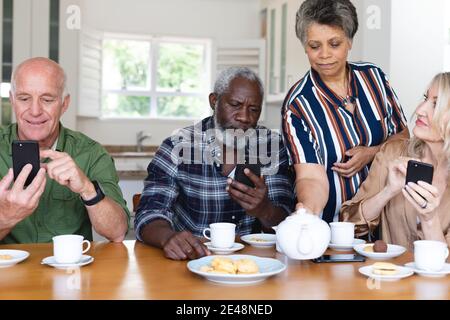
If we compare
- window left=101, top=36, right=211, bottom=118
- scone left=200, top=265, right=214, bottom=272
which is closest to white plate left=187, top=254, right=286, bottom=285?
scone left=200, top=265, right=214, bottom=272

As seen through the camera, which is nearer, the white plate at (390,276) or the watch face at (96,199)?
the white plate at (390,276)

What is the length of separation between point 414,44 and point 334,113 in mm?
1322

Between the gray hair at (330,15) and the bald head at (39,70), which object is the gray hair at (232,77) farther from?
the bald head at (39,70)

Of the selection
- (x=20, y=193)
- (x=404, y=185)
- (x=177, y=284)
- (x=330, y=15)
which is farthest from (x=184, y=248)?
(x=330, y=15)

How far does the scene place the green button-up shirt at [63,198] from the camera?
1.88 meters

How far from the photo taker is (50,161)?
185cm

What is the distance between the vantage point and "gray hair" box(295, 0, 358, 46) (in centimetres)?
197

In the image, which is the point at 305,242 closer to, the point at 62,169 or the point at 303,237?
the point at 303,237

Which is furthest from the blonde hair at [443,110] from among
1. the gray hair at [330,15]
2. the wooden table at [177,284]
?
the wooden table at [177,284]

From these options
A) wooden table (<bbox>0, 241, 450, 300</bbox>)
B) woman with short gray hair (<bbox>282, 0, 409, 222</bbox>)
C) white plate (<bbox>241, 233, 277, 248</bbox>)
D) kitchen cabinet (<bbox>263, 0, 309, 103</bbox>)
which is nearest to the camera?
wooden table (<bbox>0, 241, 450, 300</bbox>)

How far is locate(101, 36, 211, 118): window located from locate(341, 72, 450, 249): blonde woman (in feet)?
14.7

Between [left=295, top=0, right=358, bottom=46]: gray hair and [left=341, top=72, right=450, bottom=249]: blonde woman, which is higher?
[left=295, top=0, right=358, bottom=46]: gray hair

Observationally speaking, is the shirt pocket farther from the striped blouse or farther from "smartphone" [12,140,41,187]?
the striped blouse
